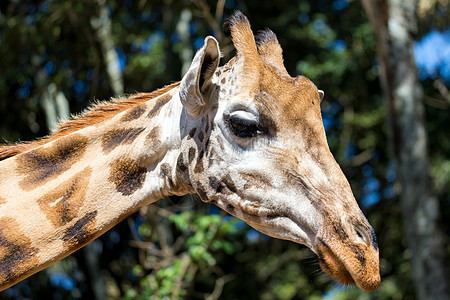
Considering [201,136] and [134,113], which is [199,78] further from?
[134,113]

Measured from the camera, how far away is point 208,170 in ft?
11.1

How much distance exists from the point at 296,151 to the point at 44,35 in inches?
335

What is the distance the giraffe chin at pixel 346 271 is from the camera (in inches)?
115

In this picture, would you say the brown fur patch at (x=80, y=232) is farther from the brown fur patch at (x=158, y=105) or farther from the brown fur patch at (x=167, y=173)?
the brown fur patch at (x=158, y=105)

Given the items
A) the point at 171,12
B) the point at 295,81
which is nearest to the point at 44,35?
the point at 171,12

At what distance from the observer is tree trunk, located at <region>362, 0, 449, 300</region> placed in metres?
10.4

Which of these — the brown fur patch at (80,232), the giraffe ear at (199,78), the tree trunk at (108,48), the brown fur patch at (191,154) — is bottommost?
the tree trunk at (108,48)

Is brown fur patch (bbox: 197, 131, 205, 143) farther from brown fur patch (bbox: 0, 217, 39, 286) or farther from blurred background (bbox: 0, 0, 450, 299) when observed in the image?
blurred background (bbox: 0, 0, 450, 299)

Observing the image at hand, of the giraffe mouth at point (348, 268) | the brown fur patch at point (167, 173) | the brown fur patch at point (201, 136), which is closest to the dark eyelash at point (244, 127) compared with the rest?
the brown fur patch at point (201, 136)

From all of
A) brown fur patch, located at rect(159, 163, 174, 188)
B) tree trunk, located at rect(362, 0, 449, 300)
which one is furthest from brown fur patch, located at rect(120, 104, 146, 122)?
tree trunk, located at rect(362, 0, 449, 300)

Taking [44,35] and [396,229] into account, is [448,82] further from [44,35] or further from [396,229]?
[44,35]

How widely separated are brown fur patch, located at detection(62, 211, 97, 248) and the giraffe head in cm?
62

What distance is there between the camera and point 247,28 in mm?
3676

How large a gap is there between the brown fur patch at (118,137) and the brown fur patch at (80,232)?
0.45m
